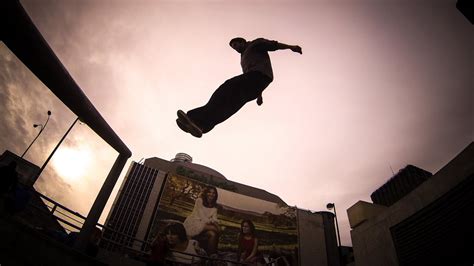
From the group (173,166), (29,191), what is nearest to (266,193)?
(173,166)

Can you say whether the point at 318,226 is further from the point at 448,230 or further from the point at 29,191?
the point at 29,191

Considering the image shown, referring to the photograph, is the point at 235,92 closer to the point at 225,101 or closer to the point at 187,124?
the point at 225,101

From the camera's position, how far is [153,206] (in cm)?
2277

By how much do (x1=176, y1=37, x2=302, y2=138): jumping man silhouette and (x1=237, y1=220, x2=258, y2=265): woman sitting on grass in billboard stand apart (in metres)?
23.7

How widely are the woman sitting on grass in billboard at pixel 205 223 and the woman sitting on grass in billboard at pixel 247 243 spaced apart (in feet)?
9.41

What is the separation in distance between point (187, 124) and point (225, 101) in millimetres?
646

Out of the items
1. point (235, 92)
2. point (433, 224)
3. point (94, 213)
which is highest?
point (433, 224)

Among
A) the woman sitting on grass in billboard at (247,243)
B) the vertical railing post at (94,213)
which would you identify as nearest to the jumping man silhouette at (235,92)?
the vertical railing post at (94,213)

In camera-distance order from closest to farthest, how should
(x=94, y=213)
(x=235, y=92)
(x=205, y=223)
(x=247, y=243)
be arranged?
(x=94, y=213) → (x=235, y=92) → (x=205, y=223) → (x=247, y=243)

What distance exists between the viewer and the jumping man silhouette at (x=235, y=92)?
3.32m

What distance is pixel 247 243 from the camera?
24.6m

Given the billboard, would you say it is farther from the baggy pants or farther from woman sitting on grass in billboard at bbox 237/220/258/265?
the baggy pants

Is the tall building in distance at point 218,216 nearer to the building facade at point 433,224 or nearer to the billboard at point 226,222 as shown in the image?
the billboard at point 226,222

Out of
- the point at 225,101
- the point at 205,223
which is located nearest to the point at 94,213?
the point at 225,101
